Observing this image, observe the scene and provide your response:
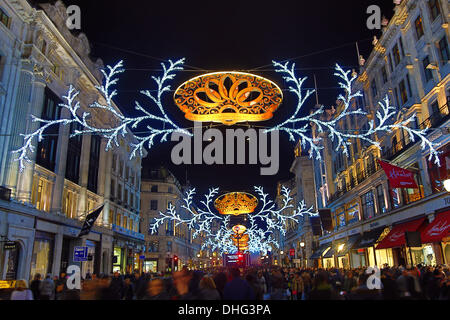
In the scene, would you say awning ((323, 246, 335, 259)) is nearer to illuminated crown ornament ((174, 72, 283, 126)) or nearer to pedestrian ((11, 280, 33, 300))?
illuminated crown ornament ((174, 72, 283, 126))

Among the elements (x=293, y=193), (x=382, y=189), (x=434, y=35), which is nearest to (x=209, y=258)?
(x=293, y=193)

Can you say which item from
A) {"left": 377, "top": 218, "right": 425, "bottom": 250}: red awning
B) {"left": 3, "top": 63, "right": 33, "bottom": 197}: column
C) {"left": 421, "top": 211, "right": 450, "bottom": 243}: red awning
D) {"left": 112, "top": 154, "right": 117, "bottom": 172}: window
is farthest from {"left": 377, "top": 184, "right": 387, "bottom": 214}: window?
{"left": 112, "top": 154, "right": 117, "bottom": 172}: window

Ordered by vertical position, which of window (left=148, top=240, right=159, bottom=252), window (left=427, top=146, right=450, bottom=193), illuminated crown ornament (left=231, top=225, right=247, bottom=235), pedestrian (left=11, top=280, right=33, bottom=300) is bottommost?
pedestrian (left=11, top=280, right=33, bottom=300)

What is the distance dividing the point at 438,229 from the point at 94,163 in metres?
30.4

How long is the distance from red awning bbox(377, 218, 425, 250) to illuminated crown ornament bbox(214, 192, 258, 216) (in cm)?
1107

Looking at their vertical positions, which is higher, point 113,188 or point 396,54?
point 396,54

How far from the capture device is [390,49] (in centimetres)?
2691

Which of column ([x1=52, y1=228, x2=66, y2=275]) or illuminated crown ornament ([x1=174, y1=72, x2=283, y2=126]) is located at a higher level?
illuminated crown ornament ([x1=174, y1=72, x2=283, y2=126])

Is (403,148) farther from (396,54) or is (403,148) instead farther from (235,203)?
(235,203)

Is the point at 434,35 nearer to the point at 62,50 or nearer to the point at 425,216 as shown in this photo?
the point at 425,216

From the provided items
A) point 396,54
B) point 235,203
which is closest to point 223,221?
point 235,203

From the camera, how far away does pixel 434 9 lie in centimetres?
2094

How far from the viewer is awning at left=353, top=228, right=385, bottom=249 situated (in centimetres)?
2767
